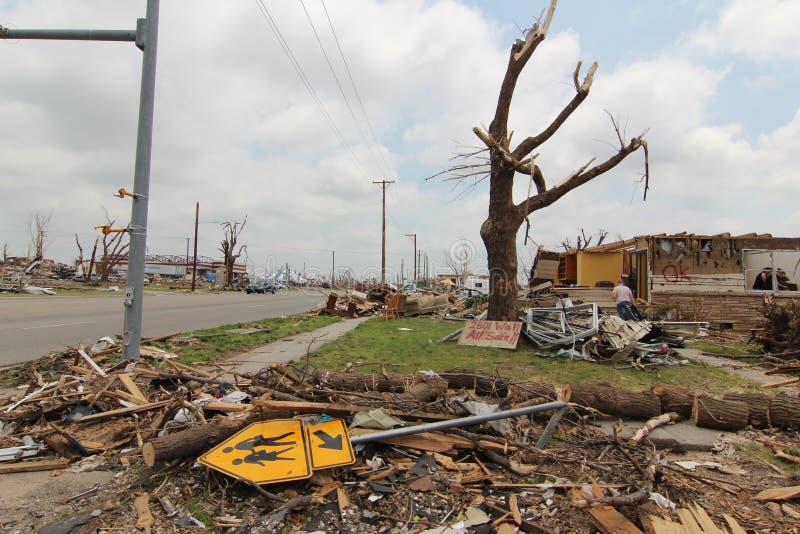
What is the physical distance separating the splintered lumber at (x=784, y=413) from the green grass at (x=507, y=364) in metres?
1.79

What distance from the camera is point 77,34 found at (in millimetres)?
6969

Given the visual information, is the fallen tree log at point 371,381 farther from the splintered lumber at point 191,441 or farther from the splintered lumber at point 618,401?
the splintered lumber at point 191,441

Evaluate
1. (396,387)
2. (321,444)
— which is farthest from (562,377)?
(321,444)

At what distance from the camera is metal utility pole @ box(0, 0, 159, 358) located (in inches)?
266

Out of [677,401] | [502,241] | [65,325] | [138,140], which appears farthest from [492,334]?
[65,325]

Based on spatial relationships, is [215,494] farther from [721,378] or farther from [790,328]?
[790,328]

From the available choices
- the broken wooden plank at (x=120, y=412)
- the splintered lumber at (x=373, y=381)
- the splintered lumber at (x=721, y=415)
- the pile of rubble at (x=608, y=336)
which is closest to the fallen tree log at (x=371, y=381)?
the splintered lumber at (x=373, y=381)

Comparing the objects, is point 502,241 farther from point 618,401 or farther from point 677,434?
point 677,434

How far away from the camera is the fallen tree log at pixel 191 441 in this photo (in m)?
3.72

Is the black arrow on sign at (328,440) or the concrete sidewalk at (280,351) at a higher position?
the black arrow on sign at (328,440)

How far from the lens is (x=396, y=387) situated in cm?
591

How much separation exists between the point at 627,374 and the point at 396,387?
15.3 feet

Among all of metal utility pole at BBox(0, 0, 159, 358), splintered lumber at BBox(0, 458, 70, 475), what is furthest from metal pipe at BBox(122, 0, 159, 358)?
splintered lumber at BBox(0, 458, 70, 475)

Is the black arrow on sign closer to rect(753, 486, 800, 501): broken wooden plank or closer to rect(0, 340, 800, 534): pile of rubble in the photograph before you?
rect(0, 340, 800, 534): pile of rubble
